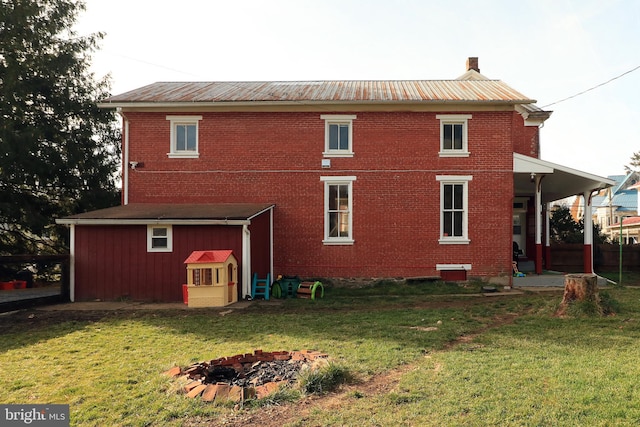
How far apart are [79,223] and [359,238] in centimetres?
880

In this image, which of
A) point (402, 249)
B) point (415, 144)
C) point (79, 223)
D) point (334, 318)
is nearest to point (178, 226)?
point (79, 223)

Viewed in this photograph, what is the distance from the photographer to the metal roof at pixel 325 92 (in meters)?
14.8

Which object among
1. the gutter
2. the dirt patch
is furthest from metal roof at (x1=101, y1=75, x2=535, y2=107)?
the dirt patch

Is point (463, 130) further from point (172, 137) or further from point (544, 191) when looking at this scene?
point (172, 137)

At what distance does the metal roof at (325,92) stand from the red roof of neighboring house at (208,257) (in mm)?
5844

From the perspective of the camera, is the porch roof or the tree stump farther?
the porch roof

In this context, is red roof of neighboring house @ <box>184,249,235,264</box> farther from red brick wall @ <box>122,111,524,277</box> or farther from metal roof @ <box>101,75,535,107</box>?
metal roof @ <box>101,75,535,107</box>

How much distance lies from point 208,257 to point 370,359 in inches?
260

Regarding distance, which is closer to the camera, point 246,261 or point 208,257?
point 208,257

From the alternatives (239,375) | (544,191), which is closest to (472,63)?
(544,191)

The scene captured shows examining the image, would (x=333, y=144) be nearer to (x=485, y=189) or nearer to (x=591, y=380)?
(x=485, y=189)

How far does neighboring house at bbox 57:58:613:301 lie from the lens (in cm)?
1480

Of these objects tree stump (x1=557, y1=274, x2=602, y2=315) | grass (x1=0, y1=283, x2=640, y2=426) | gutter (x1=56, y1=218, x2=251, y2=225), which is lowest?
grass (x1=0, y1=283, x2=640, y2=426)

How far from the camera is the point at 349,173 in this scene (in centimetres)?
1509
